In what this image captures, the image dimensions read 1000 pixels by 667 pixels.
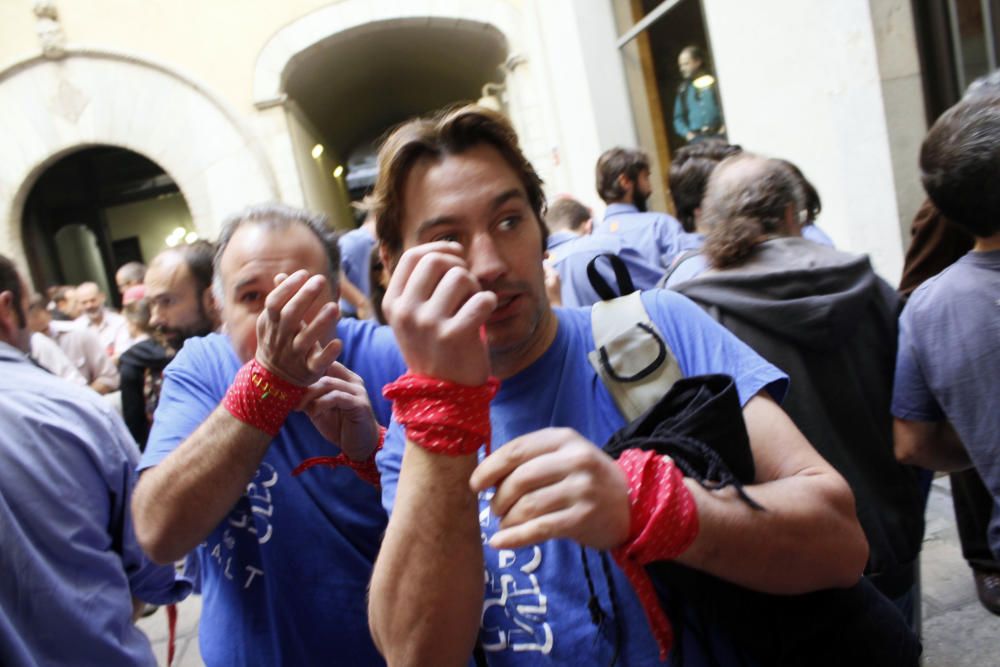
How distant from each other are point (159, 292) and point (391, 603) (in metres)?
2.71

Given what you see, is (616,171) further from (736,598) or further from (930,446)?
(736,598)

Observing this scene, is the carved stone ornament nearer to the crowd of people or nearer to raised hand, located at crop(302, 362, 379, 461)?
the crowd of people

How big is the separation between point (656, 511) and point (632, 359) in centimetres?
37

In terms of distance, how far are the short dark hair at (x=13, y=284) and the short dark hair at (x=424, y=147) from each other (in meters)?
1.45

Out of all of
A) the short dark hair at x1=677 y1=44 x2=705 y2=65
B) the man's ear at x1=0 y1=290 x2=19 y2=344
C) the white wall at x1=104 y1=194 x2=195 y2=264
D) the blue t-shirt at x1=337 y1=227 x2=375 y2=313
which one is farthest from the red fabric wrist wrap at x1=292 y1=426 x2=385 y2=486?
the white wall at x1=104 y1=194 x2=195 y2=264

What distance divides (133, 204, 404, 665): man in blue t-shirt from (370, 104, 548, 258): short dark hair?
0.27 meters

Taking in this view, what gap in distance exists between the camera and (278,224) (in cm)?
191

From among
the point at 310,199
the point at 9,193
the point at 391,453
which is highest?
the point at 9,193

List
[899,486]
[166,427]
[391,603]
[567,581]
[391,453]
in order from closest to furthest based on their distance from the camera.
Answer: [391,603], [567,581], [391,453], [166,427], [899,486]

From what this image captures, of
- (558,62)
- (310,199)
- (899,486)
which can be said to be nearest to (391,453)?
(899,486)

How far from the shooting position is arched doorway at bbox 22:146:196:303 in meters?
12.8

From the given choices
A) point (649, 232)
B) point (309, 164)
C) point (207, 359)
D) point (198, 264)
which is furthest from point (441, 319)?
point (309, 164)

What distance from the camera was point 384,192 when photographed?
4.80ft

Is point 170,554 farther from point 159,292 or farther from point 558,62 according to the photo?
point 558,62
